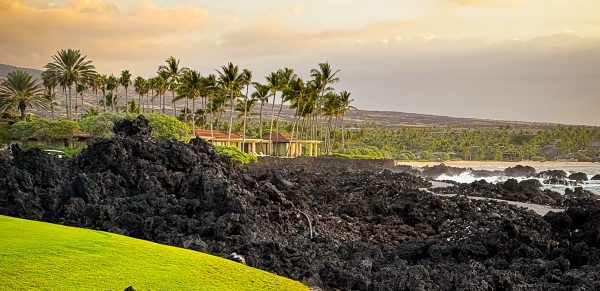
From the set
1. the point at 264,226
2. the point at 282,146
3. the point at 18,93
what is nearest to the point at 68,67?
the point at 18,93

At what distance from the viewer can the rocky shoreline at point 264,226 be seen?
A: 14.1m

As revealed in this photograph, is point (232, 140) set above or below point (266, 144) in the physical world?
above

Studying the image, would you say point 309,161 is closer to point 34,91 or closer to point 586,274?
point 34,91

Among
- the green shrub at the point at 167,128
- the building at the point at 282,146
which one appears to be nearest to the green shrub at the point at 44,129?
the green shrub at the point at 167,128

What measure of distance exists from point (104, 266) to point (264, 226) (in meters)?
7.73

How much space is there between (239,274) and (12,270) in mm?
3532

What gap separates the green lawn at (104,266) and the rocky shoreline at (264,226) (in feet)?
7.45

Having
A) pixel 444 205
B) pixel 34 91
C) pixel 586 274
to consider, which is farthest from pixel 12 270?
pixel 34 91

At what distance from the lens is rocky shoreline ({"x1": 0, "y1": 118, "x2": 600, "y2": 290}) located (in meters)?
14.1

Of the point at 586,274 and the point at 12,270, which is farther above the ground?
the point at 12,270

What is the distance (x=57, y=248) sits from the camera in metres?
10.6

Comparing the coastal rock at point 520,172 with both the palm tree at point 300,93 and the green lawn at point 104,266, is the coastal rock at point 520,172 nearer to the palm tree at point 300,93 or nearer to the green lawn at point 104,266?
the palm tree at point 300,93

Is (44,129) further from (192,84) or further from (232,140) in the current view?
(232,140)

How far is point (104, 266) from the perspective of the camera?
10102 millimetres
